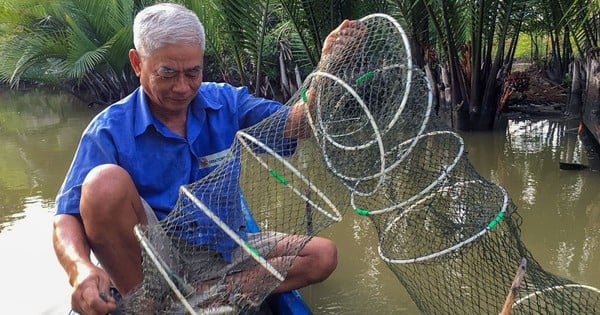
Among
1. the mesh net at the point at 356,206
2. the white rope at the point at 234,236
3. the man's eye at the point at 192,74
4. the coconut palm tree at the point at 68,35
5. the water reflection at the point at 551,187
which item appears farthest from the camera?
the coconut palm tree at the point at 68,35

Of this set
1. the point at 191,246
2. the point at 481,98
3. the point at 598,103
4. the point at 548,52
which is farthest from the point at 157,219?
the point at 548,52

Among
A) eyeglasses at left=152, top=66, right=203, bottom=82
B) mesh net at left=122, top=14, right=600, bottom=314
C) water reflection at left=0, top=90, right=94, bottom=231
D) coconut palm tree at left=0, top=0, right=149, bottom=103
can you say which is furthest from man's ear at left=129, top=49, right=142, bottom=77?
coconut palm tree at left=0, top=0, right=149, bottom=103

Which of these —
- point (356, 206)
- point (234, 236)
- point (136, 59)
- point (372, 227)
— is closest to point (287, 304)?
point (356, 206)

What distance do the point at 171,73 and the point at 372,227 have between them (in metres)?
1.72

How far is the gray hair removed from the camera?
1.49 meters

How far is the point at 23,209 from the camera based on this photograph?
3613 mm

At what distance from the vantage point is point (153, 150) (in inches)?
66.1

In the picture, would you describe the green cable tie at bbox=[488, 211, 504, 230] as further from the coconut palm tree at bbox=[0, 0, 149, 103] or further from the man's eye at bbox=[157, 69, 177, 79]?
the coconut palm tree at bbox=[0, 0, 149, 103]

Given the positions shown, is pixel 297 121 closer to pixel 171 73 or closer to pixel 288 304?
pixel 171 73

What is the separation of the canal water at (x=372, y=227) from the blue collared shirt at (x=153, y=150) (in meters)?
0.76

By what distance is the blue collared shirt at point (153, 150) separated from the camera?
5.24ft

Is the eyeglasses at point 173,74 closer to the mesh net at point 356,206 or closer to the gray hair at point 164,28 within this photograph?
the gray hair at point 164,28

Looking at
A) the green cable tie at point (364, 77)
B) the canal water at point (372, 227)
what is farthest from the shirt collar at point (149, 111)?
the canal water at point (372, 227)

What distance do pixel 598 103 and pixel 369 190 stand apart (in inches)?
115
